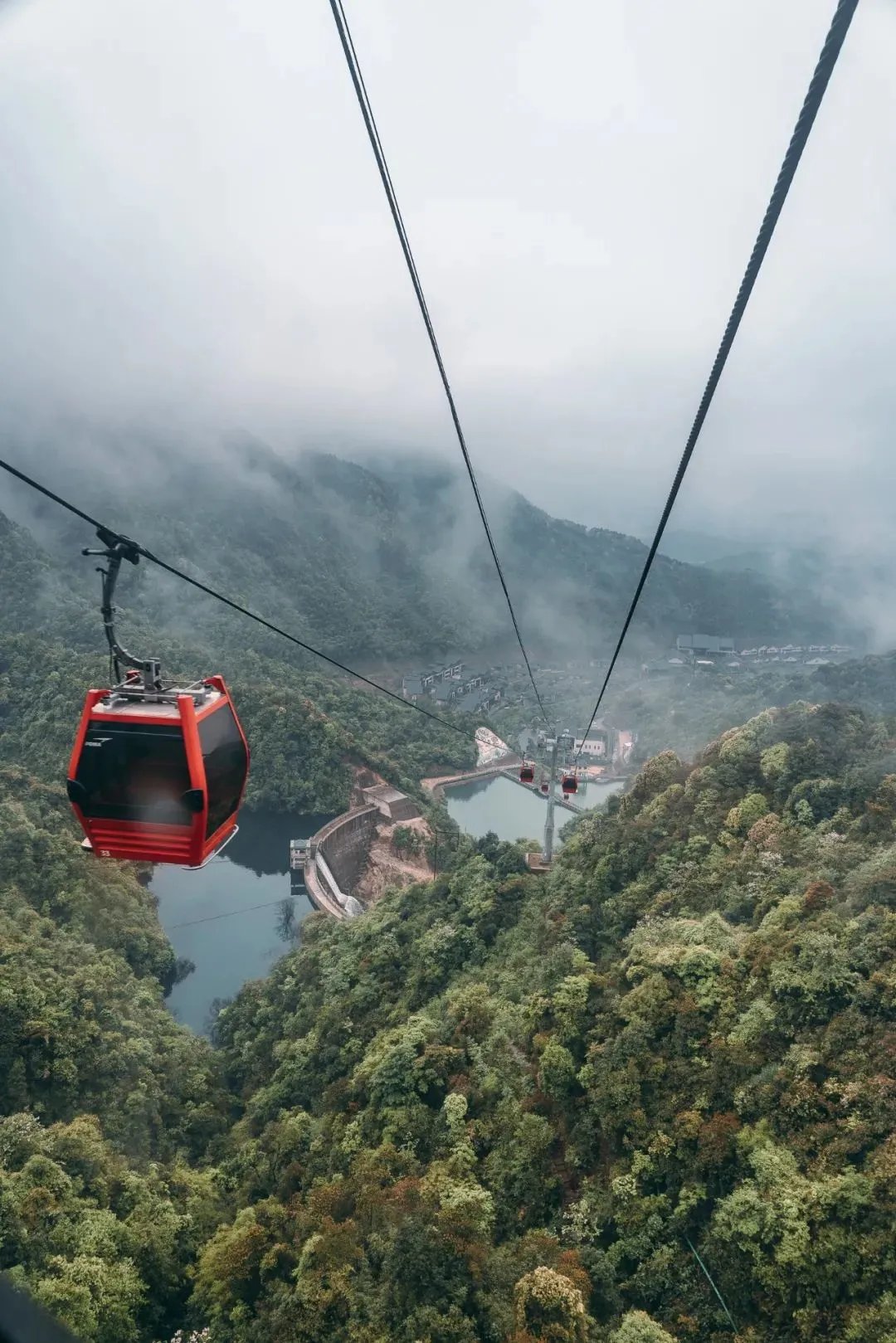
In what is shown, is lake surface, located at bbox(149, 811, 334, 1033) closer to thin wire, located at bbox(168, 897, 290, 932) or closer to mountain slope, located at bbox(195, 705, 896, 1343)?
thin wire, located at bbox(168, 897, 290, 932)

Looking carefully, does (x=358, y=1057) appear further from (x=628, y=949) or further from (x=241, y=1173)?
→ (x=628, y=949)

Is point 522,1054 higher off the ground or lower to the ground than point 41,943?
higher

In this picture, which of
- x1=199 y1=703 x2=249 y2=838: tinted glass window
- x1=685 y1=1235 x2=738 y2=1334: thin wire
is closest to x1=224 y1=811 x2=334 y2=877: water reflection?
x1=685 y1=1235 x2=738 y2=1334: thin wire

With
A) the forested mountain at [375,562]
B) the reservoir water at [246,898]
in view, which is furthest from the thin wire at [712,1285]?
the forested mountain at [375,562]

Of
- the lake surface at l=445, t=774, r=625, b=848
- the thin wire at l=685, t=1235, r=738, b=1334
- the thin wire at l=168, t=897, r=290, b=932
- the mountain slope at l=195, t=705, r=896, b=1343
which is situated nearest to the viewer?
the thin wire at l=685, t=1235, r=738, b=1334

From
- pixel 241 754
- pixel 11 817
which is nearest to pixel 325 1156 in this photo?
pixel 241 754

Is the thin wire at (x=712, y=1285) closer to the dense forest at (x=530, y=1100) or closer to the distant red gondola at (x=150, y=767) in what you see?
the dense forest at (x=530, y=1100)
